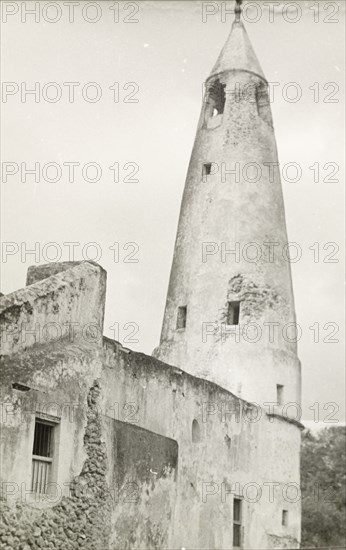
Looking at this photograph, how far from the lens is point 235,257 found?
22.4m

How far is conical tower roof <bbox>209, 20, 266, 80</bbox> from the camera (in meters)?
24.6

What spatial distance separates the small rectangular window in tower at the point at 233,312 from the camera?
867 inches

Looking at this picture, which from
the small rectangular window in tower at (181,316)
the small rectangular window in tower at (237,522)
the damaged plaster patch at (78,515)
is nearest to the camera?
the damaged plaster patch at (78,515)

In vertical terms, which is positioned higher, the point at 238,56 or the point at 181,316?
the point at 238,56

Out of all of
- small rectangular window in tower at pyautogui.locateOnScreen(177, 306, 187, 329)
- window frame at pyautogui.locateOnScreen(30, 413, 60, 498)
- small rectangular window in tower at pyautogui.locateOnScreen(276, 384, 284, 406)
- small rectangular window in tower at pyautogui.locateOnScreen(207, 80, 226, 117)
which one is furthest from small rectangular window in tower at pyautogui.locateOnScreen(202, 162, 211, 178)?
window frame at pyautogui.locateOnScreen(30, 413, 60, 498)

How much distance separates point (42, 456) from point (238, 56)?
53.6 feet

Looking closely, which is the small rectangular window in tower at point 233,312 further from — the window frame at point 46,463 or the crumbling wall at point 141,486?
the window frame at point 46,463

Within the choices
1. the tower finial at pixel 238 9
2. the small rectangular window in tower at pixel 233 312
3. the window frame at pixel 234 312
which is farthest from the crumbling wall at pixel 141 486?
the tower finial at pixel 238 9

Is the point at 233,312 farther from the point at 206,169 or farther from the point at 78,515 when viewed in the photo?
the point at 78,515

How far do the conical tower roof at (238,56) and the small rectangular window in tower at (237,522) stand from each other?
38.8 feet

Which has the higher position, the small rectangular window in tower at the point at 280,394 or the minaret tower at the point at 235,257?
the minaret tower at the point at 235,257

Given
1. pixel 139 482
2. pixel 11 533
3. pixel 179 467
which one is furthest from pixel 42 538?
pixel 179 467

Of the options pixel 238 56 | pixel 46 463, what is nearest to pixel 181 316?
pixel 238 56

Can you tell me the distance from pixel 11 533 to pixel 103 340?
4.05 m
